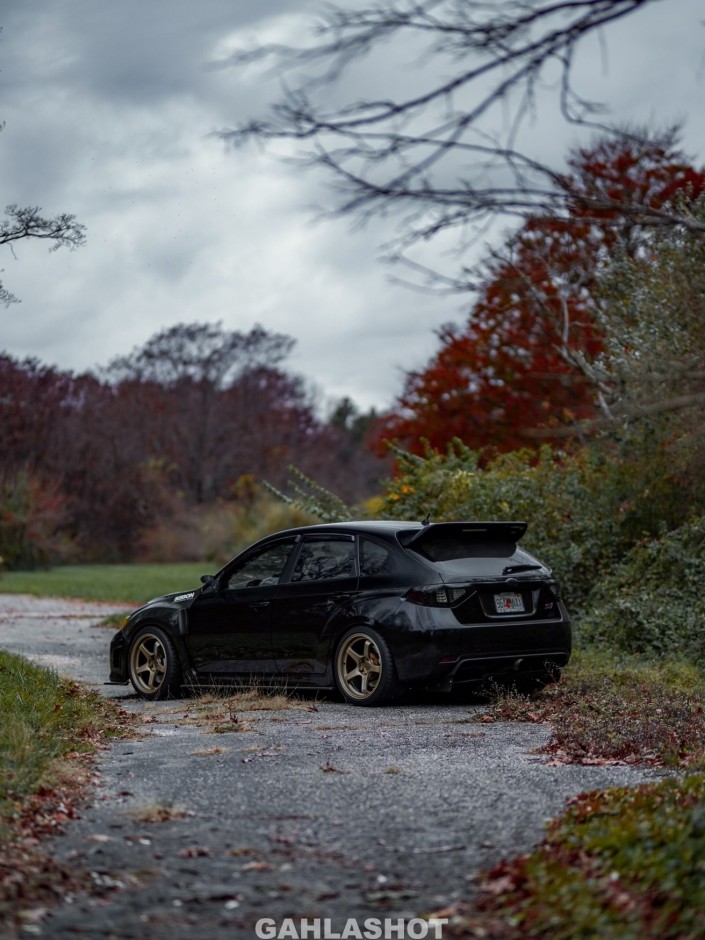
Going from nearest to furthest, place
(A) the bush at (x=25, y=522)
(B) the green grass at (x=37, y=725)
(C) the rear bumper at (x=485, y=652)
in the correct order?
(B) the green grass at (x=37, y=725) < (C) the rear bumper at (x=485, y=652) < (A) the bush at (x=25, y=522)

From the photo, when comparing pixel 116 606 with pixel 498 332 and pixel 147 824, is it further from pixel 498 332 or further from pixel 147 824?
pixel 147 824

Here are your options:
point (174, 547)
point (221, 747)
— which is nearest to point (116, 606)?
point (221, 747)

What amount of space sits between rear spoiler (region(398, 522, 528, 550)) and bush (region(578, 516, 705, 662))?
3199mm

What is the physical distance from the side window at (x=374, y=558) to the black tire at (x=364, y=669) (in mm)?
527

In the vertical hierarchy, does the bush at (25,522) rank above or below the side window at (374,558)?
above

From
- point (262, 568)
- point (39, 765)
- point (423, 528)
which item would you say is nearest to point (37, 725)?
point (39, 765)

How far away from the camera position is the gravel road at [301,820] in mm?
4898

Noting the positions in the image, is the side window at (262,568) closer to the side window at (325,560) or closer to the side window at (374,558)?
the side window at (325,560)

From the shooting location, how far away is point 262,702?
10609 mm

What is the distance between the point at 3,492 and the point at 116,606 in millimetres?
18451

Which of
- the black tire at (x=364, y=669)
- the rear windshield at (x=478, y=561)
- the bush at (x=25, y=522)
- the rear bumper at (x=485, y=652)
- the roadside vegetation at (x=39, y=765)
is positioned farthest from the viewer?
the bush at (x=25, y=522)

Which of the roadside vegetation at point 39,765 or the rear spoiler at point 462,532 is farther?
the rear spoiler at point 462,532

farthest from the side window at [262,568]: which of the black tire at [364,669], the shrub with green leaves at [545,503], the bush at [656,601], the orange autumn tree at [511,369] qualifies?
the orange autumn tree at [511,369]

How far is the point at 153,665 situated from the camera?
39.8 ft
